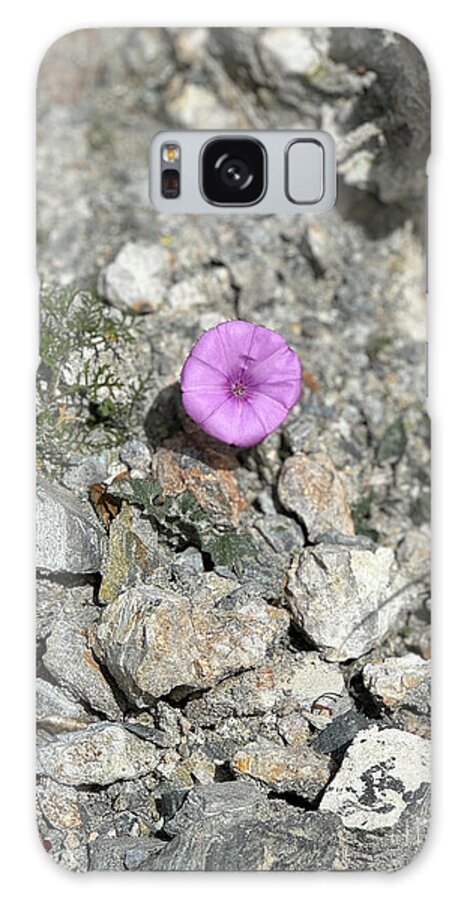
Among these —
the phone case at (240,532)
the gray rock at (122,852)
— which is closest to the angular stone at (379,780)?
the phone case at (240,532)

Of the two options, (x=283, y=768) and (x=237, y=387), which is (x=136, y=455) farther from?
(x=283, y=768)

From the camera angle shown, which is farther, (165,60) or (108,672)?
(165,60)

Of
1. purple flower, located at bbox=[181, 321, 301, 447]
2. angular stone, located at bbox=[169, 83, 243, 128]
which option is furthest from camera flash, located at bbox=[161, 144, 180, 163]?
angular stone, located at bbox=[169, 83, 243, 128]

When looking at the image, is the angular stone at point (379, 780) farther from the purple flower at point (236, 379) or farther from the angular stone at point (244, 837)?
the purple flower at point (236, 379)

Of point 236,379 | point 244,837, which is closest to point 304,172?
point 236,379

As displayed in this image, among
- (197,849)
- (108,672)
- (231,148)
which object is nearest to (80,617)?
(108,672)

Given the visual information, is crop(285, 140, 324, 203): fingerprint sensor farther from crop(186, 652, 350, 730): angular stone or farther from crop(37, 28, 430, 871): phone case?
crop(186, 652, 350, 730): angular stone

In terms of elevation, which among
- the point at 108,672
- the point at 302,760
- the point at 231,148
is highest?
the point at 231,148

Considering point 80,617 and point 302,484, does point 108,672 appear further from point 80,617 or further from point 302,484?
point 302,484
